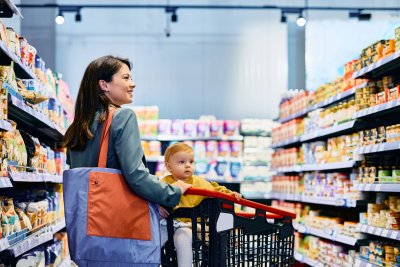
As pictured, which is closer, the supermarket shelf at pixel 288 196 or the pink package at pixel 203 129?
the supermarket shelf at pixel 288 196

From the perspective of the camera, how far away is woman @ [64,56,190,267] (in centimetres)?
254

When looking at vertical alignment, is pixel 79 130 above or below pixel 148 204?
above

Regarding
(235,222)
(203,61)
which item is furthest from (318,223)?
(203,61)

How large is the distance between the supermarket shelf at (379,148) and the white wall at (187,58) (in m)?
5.78

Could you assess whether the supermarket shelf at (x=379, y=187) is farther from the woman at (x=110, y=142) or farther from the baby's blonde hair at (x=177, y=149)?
the woman at (x=110, y=142)

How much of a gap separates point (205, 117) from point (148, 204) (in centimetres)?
759

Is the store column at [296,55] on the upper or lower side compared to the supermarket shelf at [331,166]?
upper

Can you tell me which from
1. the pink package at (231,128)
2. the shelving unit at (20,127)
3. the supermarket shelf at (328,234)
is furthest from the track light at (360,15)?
the shelving unit at (20,127)

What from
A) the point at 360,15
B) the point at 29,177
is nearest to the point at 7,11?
the point at 29,177

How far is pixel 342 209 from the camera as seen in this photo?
6941 millimetres

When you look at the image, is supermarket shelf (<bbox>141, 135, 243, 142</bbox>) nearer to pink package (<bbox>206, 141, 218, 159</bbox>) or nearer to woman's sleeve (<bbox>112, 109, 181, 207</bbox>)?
pink package (<bbox>206, 141, 218, 159</bbox>)

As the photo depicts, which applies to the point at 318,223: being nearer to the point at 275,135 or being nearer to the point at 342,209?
the point at 342,209

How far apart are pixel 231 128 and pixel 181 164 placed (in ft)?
22.9

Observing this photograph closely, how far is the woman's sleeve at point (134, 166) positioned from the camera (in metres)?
2.54
